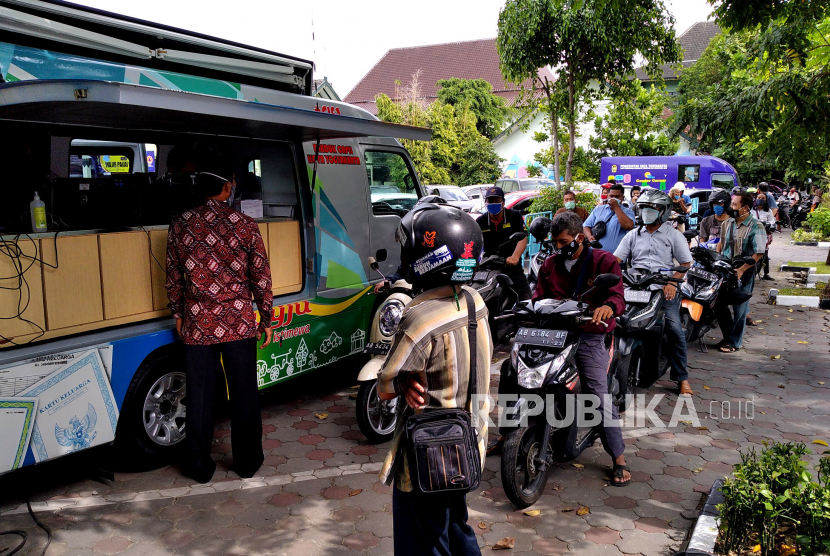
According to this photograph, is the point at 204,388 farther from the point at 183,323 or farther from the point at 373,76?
the point at 373,76

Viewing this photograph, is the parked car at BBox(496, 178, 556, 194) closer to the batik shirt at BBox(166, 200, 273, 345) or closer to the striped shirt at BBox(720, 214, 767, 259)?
the striped shirt at BBox(720, 214, 767, 259)

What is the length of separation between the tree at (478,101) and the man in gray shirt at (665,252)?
28.7 meters

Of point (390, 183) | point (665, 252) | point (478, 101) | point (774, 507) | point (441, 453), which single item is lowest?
point (774, 507)

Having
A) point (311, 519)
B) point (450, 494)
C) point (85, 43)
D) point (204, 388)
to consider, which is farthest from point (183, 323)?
point (450, 494)

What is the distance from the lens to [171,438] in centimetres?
449

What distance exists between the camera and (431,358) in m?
2.28

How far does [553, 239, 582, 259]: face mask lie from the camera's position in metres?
4.34

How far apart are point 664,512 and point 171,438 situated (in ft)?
10.9

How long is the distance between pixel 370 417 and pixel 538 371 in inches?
59.2

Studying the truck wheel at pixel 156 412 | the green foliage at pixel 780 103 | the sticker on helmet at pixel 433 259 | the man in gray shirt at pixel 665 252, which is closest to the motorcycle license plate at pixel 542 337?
the sticker on helmet at pixel 433 259

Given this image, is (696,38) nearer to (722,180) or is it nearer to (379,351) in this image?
(722,180)

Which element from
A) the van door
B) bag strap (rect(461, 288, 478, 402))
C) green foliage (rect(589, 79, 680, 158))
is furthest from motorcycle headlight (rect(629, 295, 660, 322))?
green foliage (rect(589, 79, 680, 158))

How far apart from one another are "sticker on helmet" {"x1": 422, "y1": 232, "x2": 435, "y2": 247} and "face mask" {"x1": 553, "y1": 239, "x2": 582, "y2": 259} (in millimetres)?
2246

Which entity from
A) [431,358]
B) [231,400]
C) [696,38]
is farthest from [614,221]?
[696,38]
